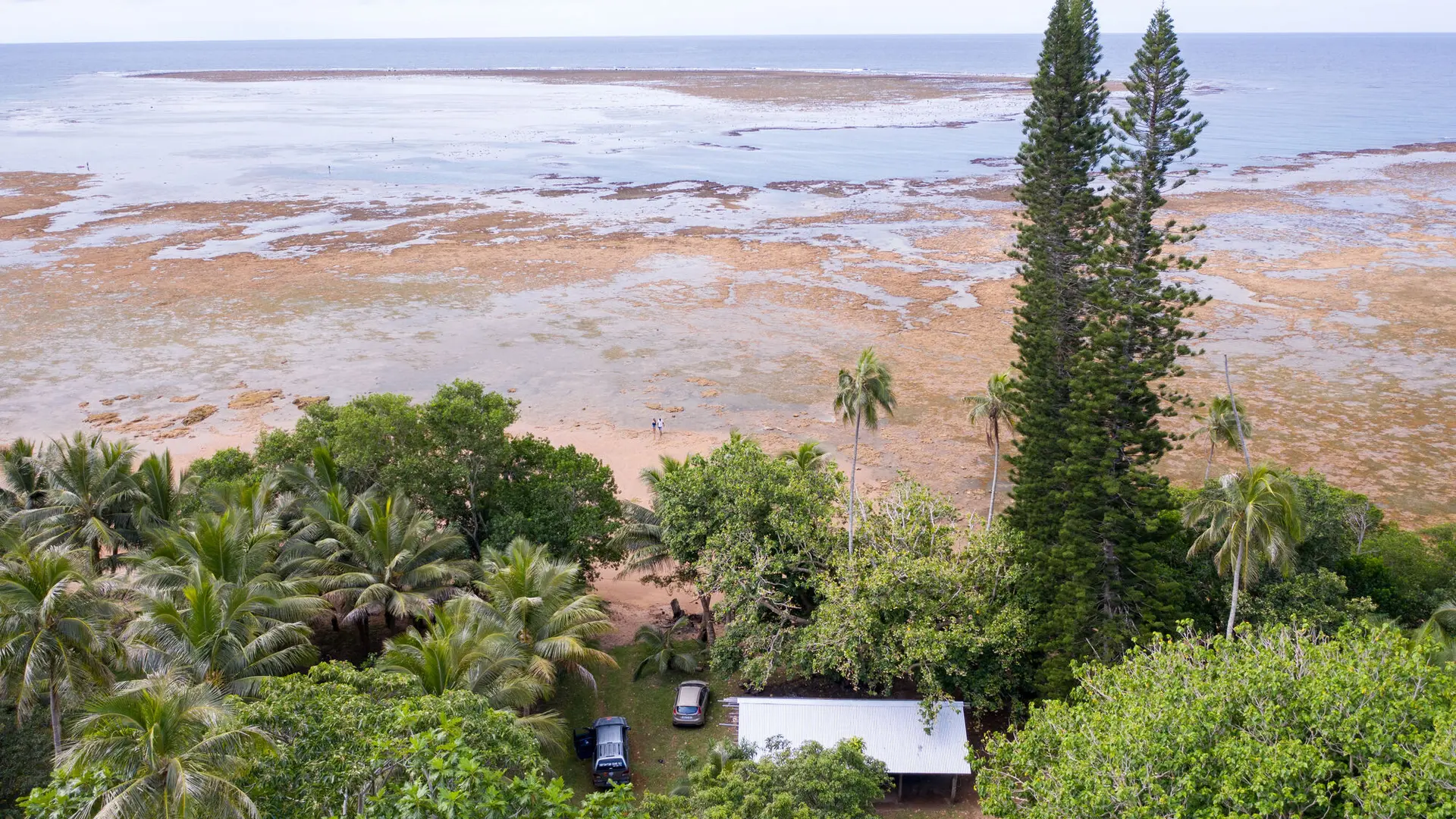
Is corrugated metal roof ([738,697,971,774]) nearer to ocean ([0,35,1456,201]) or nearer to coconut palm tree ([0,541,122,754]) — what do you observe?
coconut palm tree ([0,541,122,754])

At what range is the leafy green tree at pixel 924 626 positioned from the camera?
16.2 m

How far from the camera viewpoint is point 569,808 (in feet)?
30.0

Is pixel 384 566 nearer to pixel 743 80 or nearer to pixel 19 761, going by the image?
pixel 19 761

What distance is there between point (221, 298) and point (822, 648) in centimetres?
3776

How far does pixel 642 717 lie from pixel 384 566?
5.40 m

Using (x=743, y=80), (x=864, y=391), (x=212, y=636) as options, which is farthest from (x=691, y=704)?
(x=743, y=80)

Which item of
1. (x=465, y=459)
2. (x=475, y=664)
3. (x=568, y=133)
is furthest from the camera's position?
(x=568, y=133)

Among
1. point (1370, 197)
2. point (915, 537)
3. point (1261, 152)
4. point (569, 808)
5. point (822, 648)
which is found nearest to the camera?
point (569, 808)

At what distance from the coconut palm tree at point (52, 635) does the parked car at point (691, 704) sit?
8847 mm

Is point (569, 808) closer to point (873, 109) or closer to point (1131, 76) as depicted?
point (1131, 76)

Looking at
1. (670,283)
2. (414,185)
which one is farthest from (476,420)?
(414,185)

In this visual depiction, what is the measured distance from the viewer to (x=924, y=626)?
643 inches

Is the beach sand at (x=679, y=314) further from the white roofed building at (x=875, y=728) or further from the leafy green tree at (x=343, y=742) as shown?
the leafy green tree at (x=343, y=742)

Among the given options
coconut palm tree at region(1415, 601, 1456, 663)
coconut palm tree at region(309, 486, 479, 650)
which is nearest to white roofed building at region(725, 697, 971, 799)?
coconut palm tree at region(309, 486, 479, 650)
